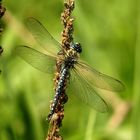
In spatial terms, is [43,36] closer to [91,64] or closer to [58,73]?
[58,73]

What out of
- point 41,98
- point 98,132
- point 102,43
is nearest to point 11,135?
point 98,132

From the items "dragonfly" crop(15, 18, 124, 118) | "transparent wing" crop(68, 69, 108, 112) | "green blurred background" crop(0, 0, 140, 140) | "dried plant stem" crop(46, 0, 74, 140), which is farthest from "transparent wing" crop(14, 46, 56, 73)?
"dried plant stem" crop(46, 0, 74, 140)

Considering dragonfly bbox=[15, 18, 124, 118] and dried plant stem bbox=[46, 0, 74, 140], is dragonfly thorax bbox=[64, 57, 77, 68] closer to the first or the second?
dragonfly bbox=[15, 18, 124, 118]

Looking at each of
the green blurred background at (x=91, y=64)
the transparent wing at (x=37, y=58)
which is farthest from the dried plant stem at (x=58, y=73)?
the green blurred background at (x=91, y=64)

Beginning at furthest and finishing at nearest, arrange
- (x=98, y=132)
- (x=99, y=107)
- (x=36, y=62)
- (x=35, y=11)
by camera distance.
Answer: (x=35, y=11) → (x=98, y=132) → (x=36, y=62) → (x=99, y=107)

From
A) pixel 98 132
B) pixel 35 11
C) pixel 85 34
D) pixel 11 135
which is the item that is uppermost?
pixel 35 11

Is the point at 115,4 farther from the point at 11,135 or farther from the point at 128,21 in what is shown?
the point at 11,135

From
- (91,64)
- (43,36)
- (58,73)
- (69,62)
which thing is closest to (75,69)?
(69,62)
